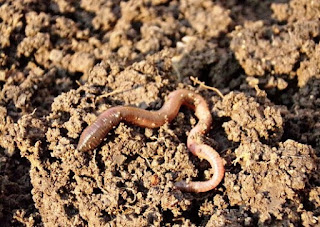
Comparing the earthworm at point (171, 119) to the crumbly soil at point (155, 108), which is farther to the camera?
the earthworm at point (171, 119)

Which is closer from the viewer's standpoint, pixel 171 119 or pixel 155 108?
pixel 171 119

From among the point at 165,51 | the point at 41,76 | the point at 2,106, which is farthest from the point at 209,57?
the point at 2,106

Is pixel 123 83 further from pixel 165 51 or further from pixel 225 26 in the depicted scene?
pixel 225 26

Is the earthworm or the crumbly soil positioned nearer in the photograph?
the crumbly soil
